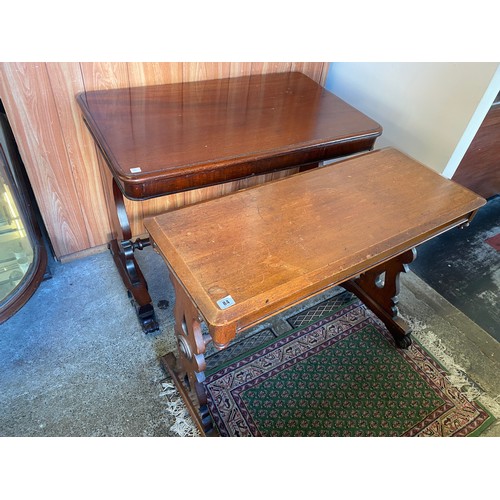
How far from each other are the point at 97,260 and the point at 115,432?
0.88 metres

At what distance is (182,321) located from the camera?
4.04 feet

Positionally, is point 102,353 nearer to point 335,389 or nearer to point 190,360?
point 190,360

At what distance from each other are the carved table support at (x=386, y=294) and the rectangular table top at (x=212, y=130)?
0.51 m

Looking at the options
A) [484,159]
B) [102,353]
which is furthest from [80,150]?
[484,159]

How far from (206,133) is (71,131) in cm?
60

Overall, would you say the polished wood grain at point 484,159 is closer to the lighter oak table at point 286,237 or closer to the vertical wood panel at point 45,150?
the lighter oak table at point 286,237

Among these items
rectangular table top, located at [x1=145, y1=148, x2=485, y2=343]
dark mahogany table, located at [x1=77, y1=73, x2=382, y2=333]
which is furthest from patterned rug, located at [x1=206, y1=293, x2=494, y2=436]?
rectangular table top, located at [x1=145, y1=148, x2=485, y2=343]

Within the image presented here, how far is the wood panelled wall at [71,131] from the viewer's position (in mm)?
1428

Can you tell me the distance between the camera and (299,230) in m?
1.18

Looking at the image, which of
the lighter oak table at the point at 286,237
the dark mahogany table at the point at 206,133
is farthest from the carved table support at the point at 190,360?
the dark mahogany table at the point at 206,133

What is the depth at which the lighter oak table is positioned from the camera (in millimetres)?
1001

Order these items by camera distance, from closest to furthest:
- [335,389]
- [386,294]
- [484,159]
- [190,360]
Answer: [190,360]
[335,389]
[386,294]
[484,159]

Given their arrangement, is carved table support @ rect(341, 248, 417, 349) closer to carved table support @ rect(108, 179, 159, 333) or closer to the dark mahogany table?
the dark mahogany table

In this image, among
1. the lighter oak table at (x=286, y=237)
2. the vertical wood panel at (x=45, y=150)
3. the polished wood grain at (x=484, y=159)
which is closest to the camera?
the lighter oak table at (x=286, y=237)
